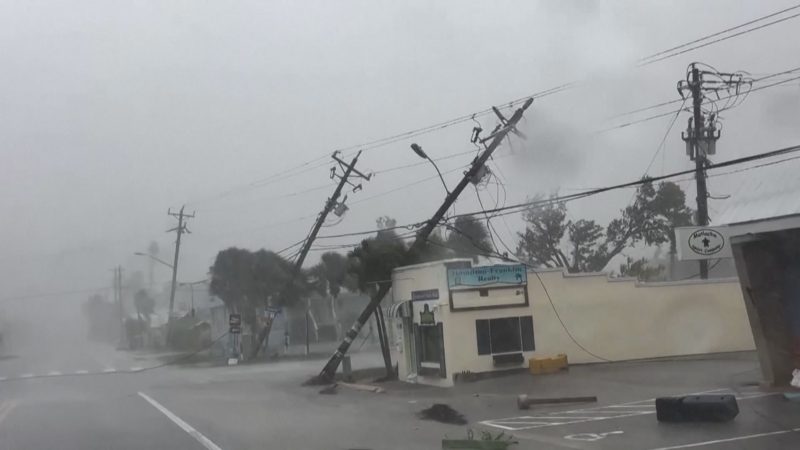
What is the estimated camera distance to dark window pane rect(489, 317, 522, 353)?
1035 inches

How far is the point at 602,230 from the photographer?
4169 cm

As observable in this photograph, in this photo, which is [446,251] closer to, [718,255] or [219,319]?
[718,255]

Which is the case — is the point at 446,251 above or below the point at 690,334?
above

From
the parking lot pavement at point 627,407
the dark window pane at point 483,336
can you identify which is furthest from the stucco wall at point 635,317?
the dark window pane at point 483,336

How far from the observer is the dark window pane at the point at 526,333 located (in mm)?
26578

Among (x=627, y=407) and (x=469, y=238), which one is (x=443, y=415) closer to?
(x=627, y=407)

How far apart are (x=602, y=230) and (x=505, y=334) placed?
16.8 m

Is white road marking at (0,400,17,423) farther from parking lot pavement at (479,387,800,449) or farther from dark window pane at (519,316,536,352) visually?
dark window pane at (519,316,536,352)

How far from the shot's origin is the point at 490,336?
2620 centimetres

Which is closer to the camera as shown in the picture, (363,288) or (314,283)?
(363,288)

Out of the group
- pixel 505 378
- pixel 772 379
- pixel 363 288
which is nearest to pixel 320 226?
pixel 363 288

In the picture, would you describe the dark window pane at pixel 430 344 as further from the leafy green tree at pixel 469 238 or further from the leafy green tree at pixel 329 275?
the leafy green tree at pixel 329 275

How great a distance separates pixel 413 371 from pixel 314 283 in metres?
25.0

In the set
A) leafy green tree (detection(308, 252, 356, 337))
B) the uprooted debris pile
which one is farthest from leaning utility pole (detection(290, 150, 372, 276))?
the uprooted debris pile
